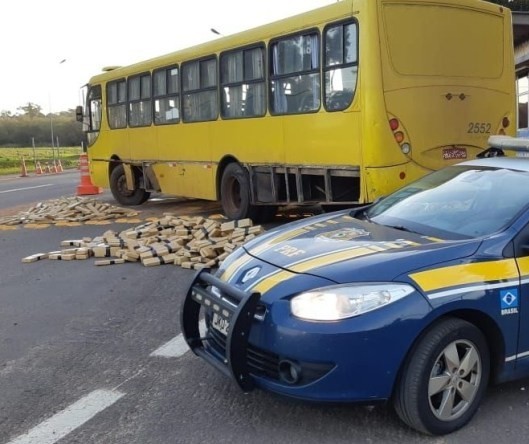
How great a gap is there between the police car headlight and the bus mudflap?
0.90 ft

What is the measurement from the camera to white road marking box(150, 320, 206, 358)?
184 inches

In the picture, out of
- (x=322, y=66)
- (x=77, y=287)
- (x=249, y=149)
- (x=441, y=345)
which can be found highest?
(x=322, y=66)

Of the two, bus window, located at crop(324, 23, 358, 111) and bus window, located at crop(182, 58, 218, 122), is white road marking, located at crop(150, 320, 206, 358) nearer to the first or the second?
bus window, located at crop(324, 23, 358, 111)

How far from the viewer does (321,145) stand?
8.52 meters

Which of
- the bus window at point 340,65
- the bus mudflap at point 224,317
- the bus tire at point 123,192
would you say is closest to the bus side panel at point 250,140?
the bus window at point 340,65

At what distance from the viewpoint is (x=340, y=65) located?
26.7ft

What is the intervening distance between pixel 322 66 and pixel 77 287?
4097 millimetres

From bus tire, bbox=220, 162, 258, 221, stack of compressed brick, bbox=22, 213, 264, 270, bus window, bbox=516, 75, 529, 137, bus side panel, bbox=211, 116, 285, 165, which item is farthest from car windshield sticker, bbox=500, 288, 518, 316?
bus window, bbox=516, 75, 529, 137

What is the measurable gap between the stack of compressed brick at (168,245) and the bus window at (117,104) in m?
4.90

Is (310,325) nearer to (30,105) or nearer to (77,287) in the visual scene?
(77,287)

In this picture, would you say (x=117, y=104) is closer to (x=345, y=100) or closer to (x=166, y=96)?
(x=166, y=96)

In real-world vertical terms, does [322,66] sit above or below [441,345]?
above

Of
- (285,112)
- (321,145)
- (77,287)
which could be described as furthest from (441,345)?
(285,112)

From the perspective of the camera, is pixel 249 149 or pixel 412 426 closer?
pixel 412 426
